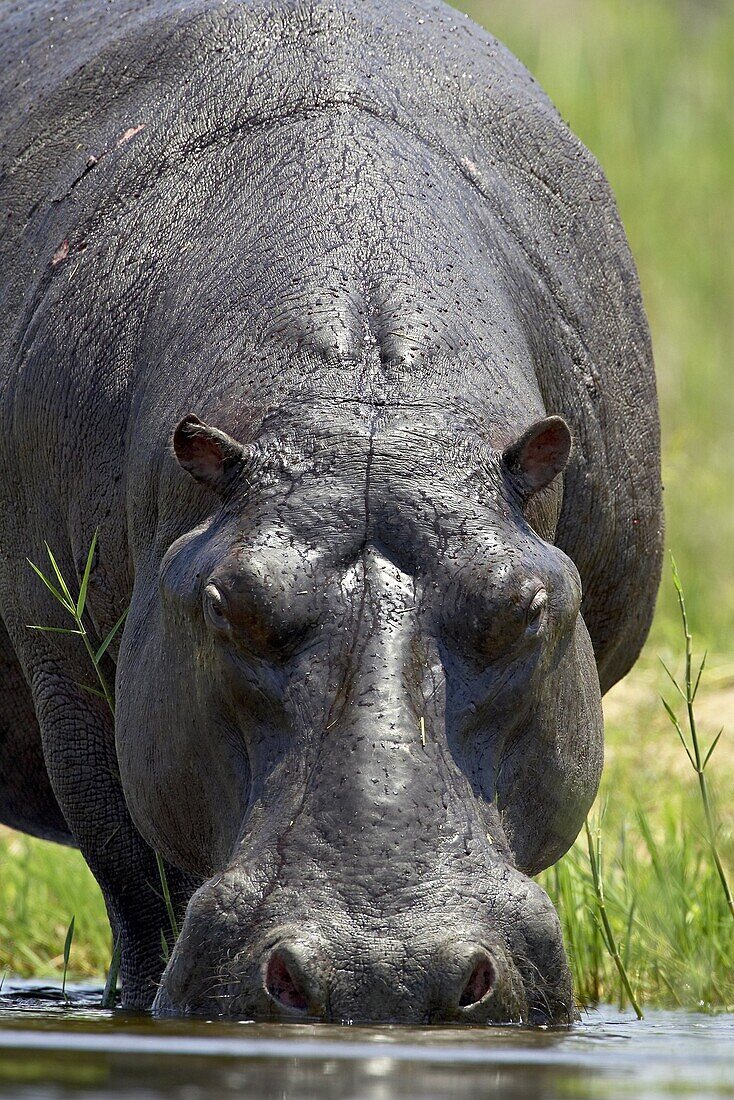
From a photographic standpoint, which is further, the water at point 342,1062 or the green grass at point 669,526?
the green grass at point 669,526

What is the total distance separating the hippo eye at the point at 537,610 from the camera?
3527mm

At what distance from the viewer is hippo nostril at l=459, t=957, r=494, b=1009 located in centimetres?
312

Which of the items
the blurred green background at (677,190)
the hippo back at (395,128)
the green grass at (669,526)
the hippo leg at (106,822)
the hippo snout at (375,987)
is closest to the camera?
the hippo snout at (375,987)

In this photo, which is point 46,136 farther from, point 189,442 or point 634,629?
point 634,629

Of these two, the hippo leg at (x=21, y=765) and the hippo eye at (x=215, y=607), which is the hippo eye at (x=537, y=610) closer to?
the hippo eye at (x=215, y=607)

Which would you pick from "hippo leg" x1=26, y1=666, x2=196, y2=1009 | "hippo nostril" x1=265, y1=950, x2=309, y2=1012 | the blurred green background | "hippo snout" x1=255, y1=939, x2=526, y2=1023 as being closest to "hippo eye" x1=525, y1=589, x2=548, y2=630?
"hippo snout" x1=255, y1=939, x2=526, y2=1023

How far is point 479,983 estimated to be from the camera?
10.3 feet

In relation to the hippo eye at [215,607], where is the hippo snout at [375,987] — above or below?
below

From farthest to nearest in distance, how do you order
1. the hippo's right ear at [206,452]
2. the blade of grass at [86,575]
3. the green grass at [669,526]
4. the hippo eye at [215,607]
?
the green grass at [669,526] → the blade of grass at [86,575] → the hippo's right ear at [206,452] → the hippo eye at [215,607]

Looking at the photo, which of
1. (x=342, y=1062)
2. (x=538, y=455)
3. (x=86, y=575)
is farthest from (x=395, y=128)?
(x=342, y=1062)

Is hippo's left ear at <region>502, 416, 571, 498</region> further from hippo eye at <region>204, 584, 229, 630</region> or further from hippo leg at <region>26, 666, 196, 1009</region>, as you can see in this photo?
hippo leg at <region>26, 666, 196, 1009</region>

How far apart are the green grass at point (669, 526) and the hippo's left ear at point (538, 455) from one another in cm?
102

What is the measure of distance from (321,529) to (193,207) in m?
1.27

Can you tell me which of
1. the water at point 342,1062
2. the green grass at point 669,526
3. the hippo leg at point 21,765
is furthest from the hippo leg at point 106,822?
the water at point 342,1062
